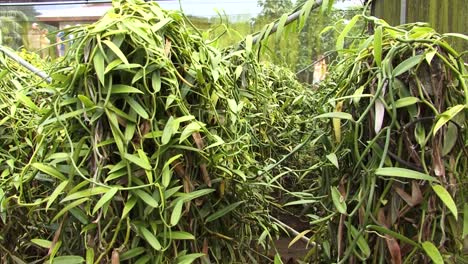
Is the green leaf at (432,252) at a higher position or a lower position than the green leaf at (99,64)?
lower

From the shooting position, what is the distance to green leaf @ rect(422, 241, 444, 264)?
48 centimetres

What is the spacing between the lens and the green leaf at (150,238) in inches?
20.7

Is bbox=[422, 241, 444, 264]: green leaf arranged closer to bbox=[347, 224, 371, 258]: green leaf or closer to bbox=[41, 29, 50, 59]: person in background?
bbox=[347, 224, 371, 258]: green leaf

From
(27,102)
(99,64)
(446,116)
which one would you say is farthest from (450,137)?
(27,102)

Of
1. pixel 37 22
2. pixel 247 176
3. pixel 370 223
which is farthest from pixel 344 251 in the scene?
pixel 37 22

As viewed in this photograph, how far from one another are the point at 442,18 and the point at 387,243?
2.37 feet

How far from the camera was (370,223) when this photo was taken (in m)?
0.52

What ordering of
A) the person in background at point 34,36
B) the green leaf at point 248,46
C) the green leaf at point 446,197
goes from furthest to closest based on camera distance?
the person in background at point 34,36, the green leaf at point 248,46, the green leaf at point 446,197

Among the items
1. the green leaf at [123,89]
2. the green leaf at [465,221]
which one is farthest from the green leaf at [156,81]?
the green leaf at [465,221]

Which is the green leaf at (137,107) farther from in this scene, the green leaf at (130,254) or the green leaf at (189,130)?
the green leaf at (130,254)

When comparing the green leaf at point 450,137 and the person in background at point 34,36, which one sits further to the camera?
the person in background at point 34,36

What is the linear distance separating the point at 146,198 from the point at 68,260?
12 cm

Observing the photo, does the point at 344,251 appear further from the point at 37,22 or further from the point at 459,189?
the point at 37,22

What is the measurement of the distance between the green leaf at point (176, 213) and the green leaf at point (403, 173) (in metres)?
0.22
